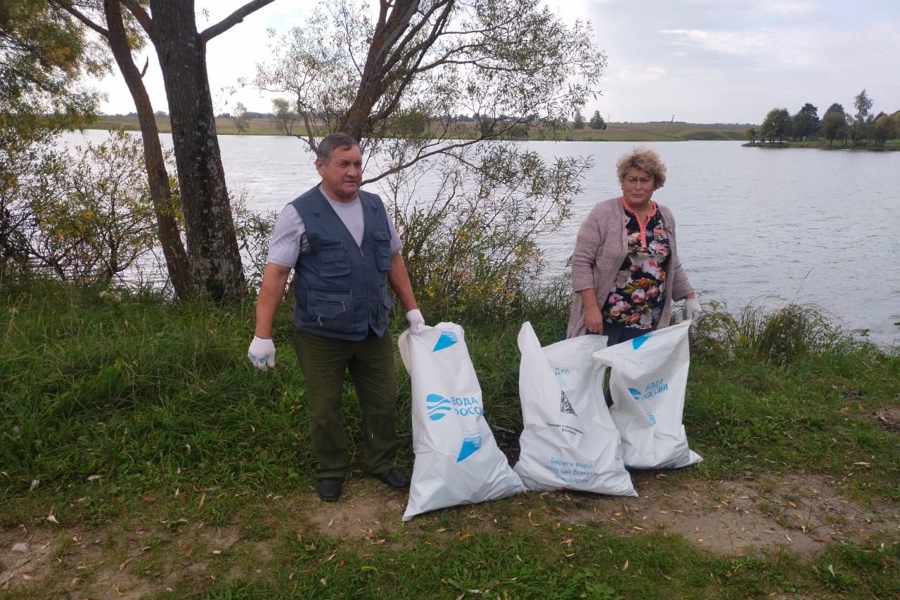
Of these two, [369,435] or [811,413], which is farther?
[811,413]

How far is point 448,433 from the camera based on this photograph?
3.30 m

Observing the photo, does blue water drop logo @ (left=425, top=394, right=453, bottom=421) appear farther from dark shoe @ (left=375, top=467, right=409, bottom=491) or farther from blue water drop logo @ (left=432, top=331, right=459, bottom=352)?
dark shoe @ (left=375, top=467, right=409, bottom=491)

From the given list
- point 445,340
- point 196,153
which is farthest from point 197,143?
point 445,340

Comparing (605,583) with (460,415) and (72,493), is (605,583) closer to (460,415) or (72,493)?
(460,415)

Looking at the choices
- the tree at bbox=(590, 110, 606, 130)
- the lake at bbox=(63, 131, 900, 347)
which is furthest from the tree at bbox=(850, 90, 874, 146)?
the tree at bbox=(590, 110, 606, 130)

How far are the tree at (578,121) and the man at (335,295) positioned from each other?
14.5ft

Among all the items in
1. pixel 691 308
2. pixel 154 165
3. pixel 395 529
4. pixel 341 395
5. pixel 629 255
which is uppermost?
pixel 154 165

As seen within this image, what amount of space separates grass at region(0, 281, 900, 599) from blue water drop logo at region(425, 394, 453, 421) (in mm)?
489

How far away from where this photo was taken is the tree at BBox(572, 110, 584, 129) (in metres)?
7.22

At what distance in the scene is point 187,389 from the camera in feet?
13.1

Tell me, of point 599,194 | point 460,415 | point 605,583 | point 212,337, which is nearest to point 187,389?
point 212,337

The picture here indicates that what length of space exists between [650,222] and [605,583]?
1.99 metres

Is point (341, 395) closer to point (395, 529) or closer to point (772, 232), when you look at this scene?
point (395, 529)

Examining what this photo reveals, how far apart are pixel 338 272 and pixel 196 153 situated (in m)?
2.88
